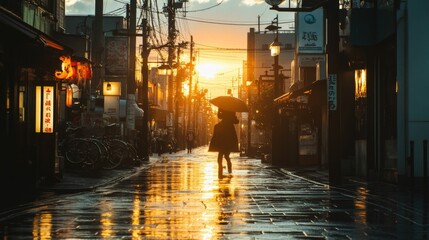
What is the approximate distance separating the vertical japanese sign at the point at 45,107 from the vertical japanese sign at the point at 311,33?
1865 centimetres

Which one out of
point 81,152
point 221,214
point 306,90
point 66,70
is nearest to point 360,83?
point 306,90

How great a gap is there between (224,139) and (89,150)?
5.58 metres

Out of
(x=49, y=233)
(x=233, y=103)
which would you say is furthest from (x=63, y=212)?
(x=233, y=103)

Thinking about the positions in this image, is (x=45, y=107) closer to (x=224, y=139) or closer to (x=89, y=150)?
(x=224, y=139)

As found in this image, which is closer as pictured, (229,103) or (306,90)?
(229,103)

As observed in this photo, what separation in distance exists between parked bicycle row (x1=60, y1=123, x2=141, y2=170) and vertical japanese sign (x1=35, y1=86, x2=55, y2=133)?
21.5 feet

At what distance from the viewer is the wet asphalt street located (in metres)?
9.80

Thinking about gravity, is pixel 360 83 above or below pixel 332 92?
above

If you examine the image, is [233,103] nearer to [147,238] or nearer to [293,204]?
[293,204]

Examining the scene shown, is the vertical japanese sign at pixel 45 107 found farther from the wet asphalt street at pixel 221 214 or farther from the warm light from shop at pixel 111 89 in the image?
the warm light from shop at pixel 111 89

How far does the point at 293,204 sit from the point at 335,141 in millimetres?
6499

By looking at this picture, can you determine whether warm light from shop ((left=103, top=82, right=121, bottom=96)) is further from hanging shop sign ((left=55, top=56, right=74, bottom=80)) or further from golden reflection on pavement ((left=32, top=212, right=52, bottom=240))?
golden reflection on pavement ((left=32, top=212, right=52, bottom=240))

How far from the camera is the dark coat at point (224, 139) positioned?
2419cm

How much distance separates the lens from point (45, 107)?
19969mm
